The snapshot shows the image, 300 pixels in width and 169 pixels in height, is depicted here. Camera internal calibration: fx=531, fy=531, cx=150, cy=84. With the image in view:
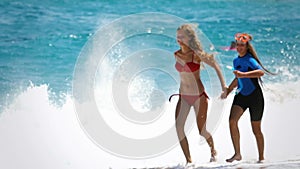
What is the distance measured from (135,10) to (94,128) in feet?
4.71

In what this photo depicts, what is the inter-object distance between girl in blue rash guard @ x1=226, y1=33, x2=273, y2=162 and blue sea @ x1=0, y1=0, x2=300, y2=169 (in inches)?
11.7

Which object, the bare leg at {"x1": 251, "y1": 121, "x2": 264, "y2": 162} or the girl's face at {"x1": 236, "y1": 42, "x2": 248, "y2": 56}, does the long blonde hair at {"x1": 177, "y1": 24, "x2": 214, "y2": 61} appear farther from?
the bare leg at {"x1": 251, "y1": 121, "x2": 264, "y2": 162}

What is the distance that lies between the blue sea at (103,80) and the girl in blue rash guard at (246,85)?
0.97 feet

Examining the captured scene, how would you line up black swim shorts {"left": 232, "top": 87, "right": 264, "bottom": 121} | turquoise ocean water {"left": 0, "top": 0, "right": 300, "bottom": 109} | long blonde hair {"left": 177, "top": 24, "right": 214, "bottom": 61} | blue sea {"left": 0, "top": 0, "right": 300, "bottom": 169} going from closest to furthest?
long blonde hair {"left": 177, "top": 24, "right": 214, "bottom": 61} → black swim shorts {"left": 232, "top": 87, "right": 264, "bottom": 121} → blue sea {"left": 0, "top": 0, "right": 300, "bottom": 169} → turquoise ocean water {"left": 0, "top": 0, "right": 300, "bottom": 109}

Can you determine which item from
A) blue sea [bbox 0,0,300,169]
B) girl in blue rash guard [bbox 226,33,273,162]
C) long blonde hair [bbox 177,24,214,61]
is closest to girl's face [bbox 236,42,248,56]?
girl in blue rash guard [bbox 226,33,273,162]

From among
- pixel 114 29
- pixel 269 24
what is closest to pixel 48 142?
pixel 114 29

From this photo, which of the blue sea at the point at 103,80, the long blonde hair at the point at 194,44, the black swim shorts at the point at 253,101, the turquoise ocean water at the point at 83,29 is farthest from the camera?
the turquoise ocean water at the point at 83,29

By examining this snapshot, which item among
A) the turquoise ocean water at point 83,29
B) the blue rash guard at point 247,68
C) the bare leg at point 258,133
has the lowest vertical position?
the bare leg at point 258,133

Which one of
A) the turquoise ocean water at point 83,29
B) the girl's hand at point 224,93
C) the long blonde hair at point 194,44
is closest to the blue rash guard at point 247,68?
the girl's hand at point 224,93

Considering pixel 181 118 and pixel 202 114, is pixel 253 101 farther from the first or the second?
pixel 181 118

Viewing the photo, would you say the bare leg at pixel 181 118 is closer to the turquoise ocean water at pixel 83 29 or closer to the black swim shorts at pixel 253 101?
the black swim shorts at pixel 253 101

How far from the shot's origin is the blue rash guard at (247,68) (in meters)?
4.16

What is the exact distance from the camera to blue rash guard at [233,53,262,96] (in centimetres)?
416

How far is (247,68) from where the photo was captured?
417 cm
